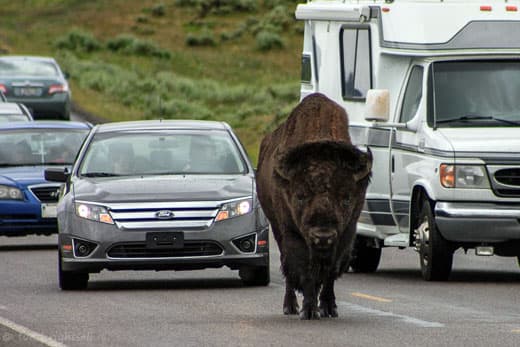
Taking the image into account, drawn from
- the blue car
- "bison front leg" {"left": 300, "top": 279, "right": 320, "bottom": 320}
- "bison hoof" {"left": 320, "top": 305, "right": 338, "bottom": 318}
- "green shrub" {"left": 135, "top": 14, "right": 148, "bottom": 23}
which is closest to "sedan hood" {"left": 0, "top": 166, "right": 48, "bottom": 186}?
the blue car

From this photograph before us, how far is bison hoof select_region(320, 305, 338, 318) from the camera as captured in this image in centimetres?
1301

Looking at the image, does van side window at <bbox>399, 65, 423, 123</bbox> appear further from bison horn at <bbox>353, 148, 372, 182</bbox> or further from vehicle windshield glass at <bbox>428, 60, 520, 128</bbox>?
bison horn at <bbox>353, 148, 372, 182</bbox>

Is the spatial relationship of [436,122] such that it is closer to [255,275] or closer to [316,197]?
[255,275]

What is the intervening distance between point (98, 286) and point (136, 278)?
100cm

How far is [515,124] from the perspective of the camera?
17.0 metres

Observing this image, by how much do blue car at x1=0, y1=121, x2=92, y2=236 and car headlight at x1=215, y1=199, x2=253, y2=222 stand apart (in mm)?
6180

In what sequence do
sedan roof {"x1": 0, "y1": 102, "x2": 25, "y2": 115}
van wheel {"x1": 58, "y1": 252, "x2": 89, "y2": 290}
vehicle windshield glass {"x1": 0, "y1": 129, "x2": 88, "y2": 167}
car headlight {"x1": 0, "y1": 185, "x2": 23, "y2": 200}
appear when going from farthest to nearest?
→ 1. sedan roof {"x1": 0, "y1": 102, "x2": 25, "y2": 115}
2. vehicle windshield glass {"x1": 0, "y1": 129, "x2": 88, "y2": 167}
3. car headlight {"x1": 0, "y1": 185, "x2": 23, "y2": 200}
4. van wheel {"x1": 58, "y1": 252, "x2": 89, "y2": 290}

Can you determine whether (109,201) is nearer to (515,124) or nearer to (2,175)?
(515,124)

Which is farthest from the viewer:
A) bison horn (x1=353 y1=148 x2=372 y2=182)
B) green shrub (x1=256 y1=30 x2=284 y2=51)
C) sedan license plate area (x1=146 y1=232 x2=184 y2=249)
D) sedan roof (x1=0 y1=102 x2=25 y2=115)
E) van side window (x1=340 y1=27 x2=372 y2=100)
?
green shrub (x1=256 y1=30 x2=284 y2=51)

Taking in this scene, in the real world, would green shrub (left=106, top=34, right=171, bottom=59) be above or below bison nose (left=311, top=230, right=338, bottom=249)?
below

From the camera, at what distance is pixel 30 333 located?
1206 centimetres

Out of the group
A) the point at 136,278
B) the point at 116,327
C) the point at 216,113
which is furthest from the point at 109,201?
the point at 216,113

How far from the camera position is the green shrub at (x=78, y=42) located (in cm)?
7844

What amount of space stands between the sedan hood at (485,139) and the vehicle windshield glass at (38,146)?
7.62 metres
